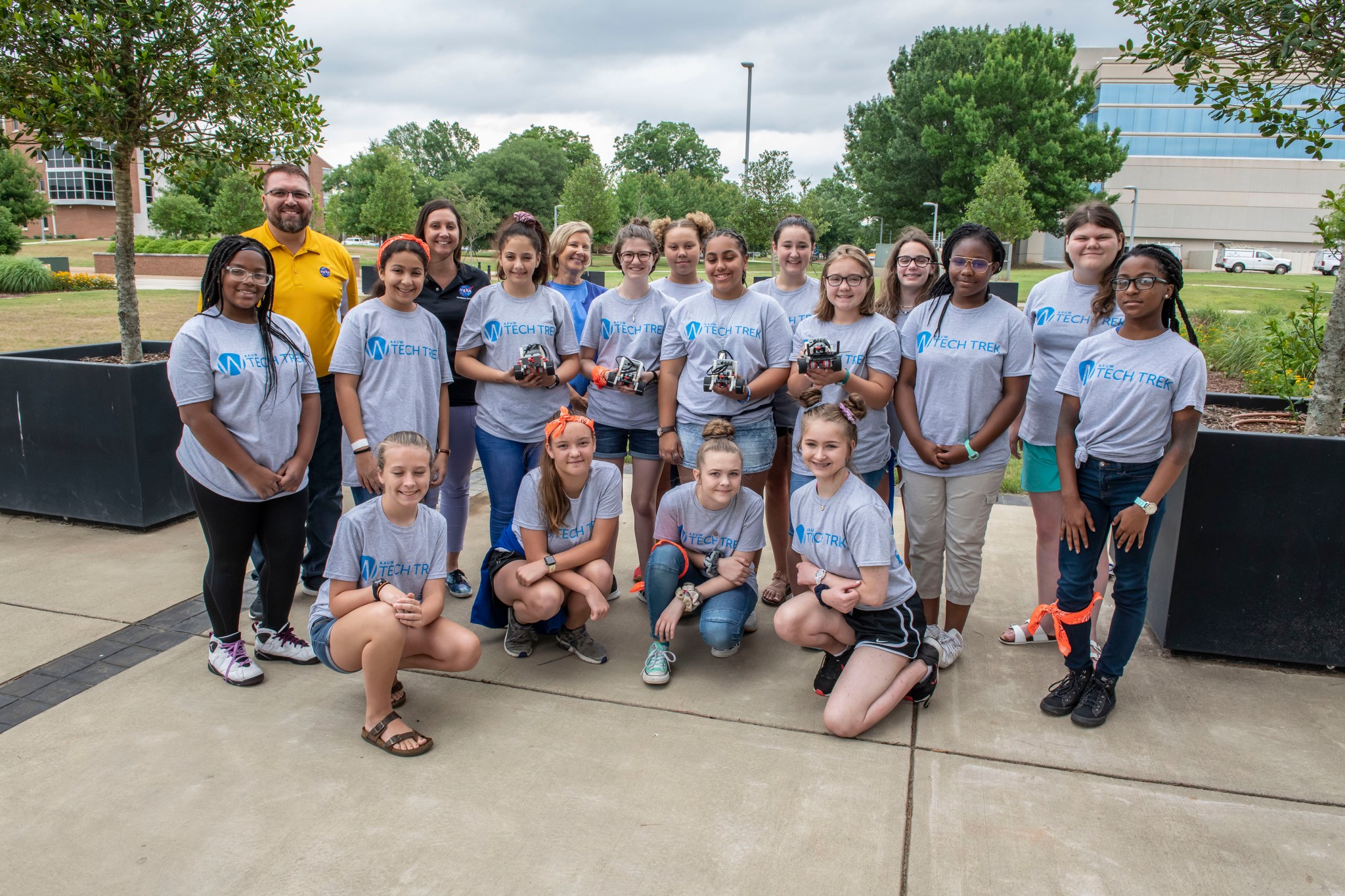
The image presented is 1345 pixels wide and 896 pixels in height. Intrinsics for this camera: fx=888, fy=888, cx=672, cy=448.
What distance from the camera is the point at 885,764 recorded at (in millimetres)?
2979

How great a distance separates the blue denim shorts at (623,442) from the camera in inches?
166

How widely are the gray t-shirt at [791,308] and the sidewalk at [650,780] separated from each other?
1.16 m

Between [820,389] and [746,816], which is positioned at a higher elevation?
[820,389]

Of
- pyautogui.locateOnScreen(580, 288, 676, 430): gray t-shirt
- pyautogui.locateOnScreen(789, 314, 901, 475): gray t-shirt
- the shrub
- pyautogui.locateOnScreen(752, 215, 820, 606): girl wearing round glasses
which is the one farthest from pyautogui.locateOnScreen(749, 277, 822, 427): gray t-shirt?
the shrub

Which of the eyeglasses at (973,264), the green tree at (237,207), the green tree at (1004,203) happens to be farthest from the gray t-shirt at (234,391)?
the green tree at (1004,203)

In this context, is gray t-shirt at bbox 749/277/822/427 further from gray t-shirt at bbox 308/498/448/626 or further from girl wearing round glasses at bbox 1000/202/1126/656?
gray t-shirt at bbox 308/498/448/626

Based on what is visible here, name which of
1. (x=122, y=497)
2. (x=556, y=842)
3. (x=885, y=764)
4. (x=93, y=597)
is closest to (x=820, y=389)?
(x=885, y=764)

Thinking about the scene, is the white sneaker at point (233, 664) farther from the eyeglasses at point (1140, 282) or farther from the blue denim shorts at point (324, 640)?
the eyeglasses at point (1140, 282)

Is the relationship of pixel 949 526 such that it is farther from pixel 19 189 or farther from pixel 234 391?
pixel 19 189

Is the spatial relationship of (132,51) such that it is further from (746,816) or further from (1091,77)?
(1091,77)

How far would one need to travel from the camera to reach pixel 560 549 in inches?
147

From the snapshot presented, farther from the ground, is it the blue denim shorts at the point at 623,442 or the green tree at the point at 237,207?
the green tree at the point at 237,207

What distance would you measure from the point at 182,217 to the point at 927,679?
4131cm

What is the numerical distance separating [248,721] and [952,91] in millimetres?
45557
